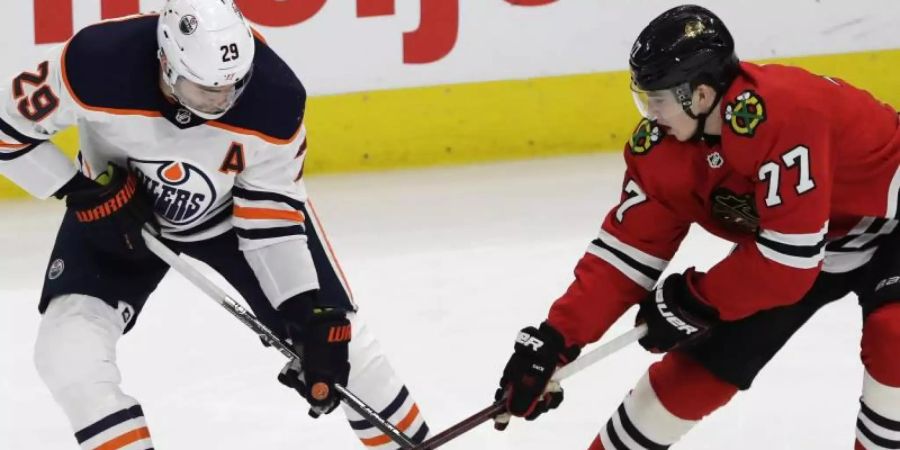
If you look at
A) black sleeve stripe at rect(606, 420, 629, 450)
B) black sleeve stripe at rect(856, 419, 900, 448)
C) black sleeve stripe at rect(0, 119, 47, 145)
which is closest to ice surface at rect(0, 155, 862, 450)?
black sleeve stripe at rect(606, 420, 629, 450)

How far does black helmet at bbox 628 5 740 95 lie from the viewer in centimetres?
260

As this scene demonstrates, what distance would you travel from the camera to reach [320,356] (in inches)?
113

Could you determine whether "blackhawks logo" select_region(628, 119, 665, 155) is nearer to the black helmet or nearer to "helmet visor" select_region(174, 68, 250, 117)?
the black helmet

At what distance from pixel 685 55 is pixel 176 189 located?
1.02 meters

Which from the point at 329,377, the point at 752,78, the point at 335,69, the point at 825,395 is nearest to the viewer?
the point at 752,78

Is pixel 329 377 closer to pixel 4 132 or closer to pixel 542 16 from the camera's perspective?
pixel 4 132

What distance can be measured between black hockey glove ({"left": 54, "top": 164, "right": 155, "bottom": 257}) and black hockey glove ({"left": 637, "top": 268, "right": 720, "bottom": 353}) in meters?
0.99

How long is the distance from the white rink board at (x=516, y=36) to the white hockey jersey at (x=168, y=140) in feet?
6.67

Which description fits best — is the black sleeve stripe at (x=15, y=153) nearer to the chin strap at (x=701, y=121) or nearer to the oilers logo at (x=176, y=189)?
the oilers logo at (x=176, y=189)

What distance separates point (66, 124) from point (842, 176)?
1453mm

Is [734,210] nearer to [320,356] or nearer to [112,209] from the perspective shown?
[320,356]

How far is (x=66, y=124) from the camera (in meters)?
2.92

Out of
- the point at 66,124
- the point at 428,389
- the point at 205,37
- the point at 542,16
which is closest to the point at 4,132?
the point at 66,124

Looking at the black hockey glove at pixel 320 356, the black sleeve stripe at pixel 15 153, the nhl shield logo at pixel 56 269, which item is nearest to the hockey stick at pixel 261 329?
the black hockey glove at pixel 320 356
